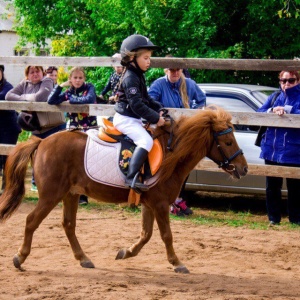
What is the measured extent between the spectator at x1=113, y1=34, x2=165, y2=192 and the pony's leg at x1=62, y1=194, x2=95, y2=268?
73 cm

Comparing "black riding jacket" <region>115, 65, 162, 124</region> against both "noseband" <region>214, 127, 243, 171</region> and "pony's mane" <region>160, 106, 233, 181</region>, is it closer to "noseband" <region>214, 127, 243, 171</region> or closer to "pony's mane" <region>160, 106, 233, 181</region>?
"pony's mane" <region>160, 106, 233, 181</region>

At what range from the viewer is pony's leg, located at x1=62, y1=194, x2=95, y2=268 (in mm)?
7637

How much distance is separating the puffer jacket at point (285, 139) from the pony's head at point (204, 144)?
8.29 feet

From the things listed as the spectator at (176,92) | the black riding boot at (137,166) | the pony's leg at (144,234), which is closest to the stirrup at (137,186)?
the black riding boot at (137,166)

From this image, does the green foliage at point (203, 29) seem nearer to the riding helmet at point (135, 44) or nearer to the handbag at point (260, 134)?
the handbag at point (260, 134)

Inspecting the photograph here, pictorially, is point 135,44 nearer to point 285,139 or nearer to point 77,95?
point 285,139

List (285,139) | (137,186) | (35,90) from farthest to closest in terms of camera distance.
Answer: (35,90), (285,139), (137,186)

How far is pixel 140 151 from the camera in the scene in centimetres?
729

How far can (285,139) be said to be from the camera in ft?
32.4

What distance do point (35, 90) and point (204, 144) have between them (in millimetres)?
4847

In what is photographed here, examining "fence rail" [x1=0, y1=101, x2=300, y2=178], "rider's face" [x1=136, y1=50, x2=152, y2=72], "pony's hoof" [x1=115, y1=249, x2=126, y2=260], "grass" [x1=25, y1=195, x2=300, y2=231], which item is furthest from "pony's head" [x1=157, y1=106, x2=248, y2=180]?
"grass" [x1=25, y1=195, x2=300, y2=231]

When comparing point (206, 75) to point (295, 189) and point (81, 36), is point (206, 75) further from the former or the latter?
point (295, 189)

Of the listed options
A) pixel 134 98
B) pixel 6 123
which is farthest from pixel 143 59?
pixel 6 123

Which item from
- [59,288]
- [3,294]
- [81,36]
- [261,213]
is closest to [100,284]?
[59,288]
